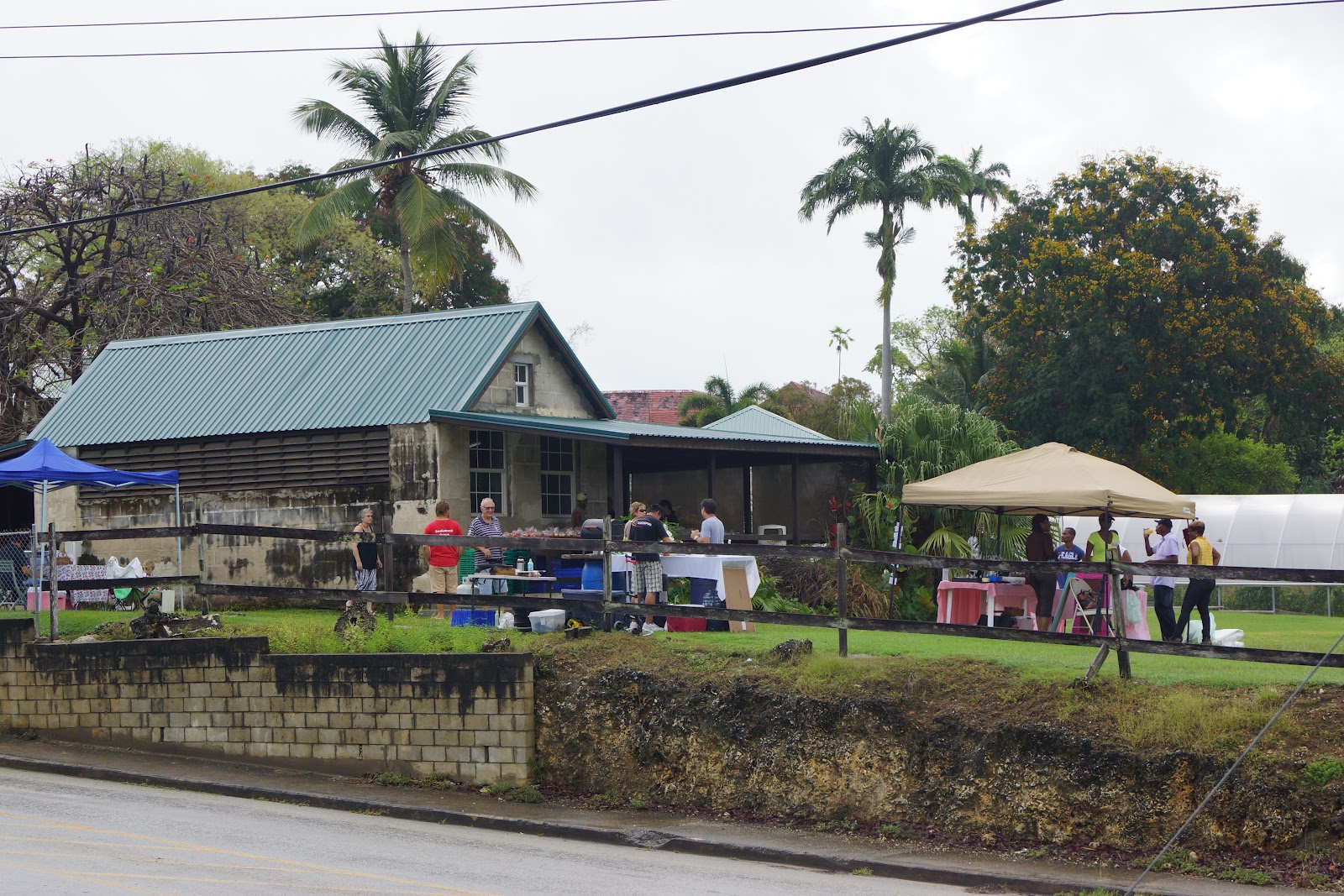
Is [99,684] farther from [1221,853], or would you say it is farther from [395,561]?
[1221,853]

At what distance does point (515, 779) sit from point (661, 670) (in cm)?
163

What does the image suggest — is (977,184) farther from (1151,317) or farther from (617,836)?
(617,836)

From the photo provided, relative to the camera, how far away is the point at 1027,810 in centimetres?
965

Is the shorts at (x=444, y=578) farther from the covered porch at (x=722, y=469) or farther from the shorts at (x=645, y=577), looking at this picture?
the covered porch at (x=722, y=469)

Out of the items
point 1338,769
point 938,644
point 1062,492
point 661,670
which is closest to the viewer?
point 1338,769

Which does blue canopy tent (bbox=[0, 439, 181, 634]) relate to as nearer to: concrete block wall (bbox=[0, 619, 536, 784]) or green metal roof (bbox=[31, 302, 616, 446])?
green metal roof (bbox=[31, 302, 616, 446])

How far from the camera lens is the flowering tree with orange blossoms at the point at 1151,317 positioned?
36.6m

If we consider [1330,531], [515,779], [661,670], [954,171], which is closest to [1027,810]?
[661,670]

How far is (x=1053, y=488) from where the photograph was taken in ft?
49.6

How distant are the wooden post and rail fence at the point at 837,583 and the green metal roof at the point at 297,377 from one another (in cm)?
585

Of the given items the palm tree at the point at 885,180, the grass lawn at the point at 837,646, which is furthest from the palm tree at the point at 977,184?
the grass lawn at the point at 837,646

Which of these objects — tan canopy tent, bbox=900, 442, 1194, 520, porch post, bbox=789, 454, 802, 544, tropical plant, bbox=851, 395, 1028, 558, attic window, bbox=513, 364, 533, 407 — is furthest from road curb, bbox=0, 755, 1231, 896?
porch post, bbox=789, 454, 802, 544

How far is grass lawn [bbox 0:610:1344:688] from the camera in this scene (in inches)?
405

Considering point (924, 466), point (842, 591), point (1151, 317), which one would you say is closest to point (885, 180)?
point (1151, 317)
